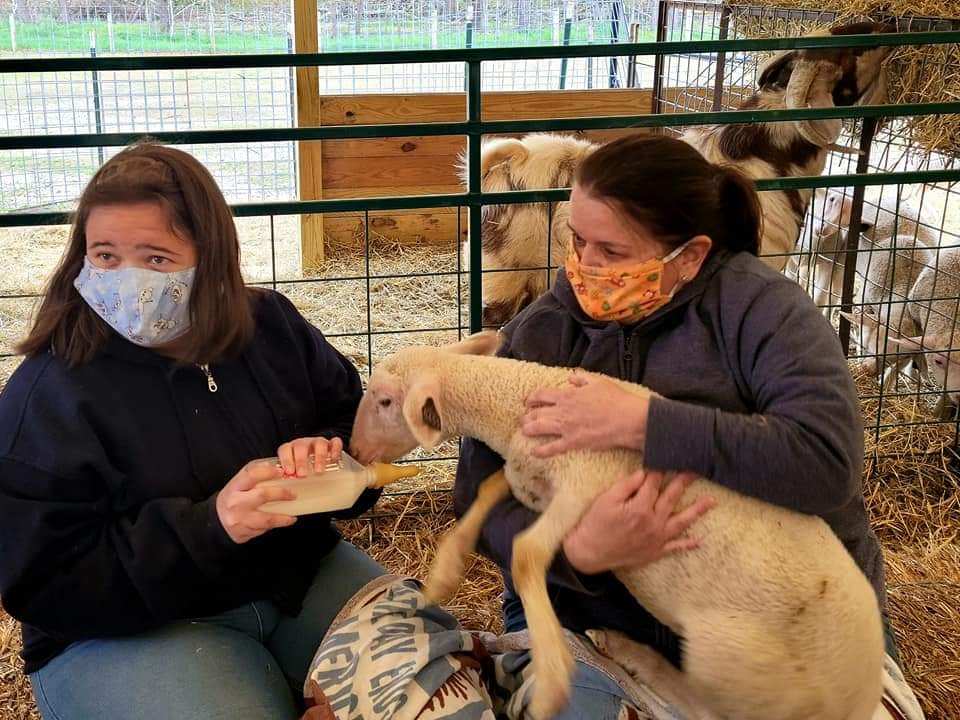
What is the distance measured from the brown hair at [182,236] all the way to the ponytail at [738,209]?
1.15m

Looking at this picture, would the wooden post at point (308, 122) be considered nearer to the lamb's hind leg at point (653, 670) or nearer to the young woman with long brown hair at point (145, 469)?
the young woman with long brown hair at point (145, 469)

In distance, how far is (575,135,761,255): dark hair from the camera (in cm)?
211

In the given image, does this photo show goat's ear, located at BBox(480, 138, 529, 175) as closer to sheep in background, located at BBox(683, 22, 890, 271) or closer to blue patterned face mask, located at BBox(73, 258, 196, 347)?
sheep in background, located at BBox(683, 22, 890, 271)

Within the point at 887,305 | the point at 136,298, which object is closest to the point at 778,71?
the point at 887,305

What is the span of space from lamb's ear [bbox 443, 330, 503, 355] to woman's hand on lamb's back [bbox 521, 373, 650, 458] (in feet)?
1.13

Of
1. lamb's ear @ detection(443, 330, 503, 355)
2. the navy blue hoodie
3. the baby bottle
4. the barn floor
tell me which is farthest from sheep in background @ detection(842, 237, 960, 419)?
the navy blue hoodie

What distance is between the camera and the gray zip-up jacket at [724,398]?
1.92m

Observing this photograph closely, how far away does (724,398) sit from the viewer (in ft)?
6.89

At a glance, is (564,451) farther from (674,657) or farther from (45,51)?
(45,51)

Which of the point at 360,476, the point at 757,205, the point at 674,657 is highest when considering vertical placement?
the point at 757,205

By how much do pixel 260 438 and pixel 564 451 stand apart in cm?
75

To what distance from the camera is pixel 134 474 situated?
218 cm

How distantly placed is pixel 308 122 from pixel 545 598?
5816mm

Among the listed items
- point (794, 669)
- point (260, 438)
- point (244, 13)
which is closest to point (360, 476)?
point (260, 438)
